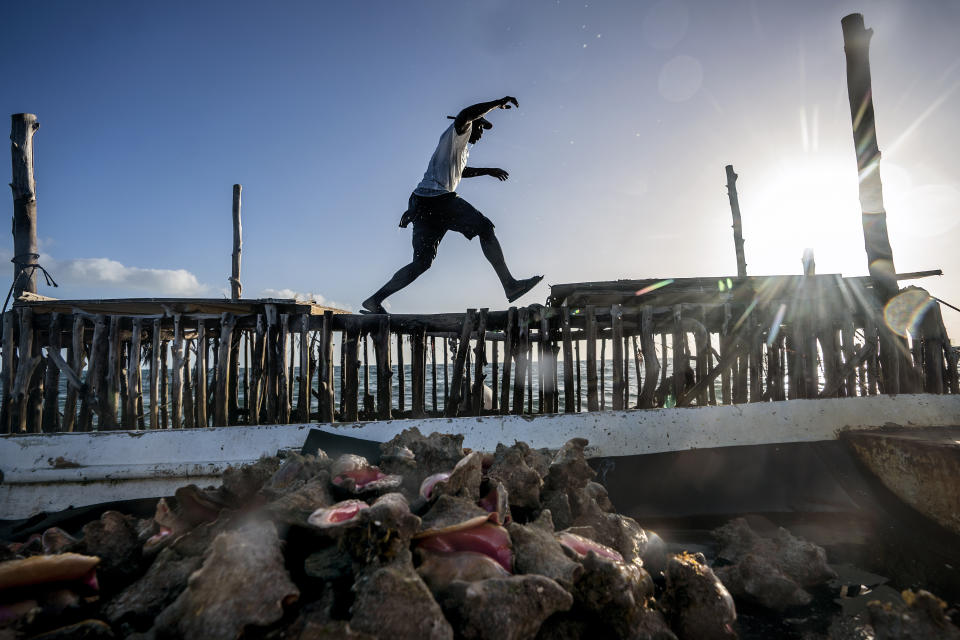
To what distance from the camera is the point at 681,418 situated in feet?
11.9

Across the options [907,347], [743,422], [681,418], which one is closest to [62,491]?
[681,418]

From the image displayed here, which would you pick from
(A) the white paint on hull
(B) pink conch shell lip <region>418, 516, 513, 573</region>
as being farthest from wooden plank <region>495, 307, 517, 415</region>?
(B) pink conch shell lip <region>418, 516, 513, 573</region>

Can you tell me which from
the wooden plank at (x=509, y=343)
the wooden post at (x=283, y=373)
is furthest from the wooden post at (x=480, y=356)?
the wooden post at (x=283, y=373)

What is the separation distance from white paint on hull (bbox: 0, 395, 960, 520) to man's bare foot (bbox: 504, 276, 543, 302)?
2.05m

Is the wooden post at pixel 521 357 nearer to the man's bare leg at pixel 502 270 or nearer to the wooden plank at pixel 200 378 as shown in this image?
the man's bare leg at pixel 502 270

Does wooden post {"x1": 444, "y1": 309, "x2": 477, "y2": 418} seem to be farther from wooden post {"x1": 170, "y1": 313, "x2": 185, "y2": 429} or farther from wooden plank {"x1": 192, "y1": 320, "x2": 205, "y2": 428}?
wooden post {"x1": 170, "y1": 313, "x2": 185, "y2": 429}

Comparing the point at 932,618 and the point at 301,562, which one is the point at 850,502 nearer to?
the point at 932,618

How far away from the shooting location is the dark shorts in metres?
5.40

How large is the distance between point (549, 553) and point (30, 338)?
678cm

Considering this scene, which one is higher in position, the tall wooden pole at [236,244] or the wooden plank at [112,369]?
the tall wooden pole at [236,244]

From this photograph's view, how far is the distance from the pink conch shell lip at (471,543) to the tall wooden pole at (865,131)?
7.57m

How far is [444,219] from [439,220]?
6 centimetres

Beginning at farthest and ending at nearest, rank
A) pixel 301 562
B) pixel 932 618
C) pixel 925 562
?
1. pixel 925 562
2. pixel 301 562
3. pixel 932 618

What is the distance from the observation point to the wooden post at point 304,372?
546 centimetres
